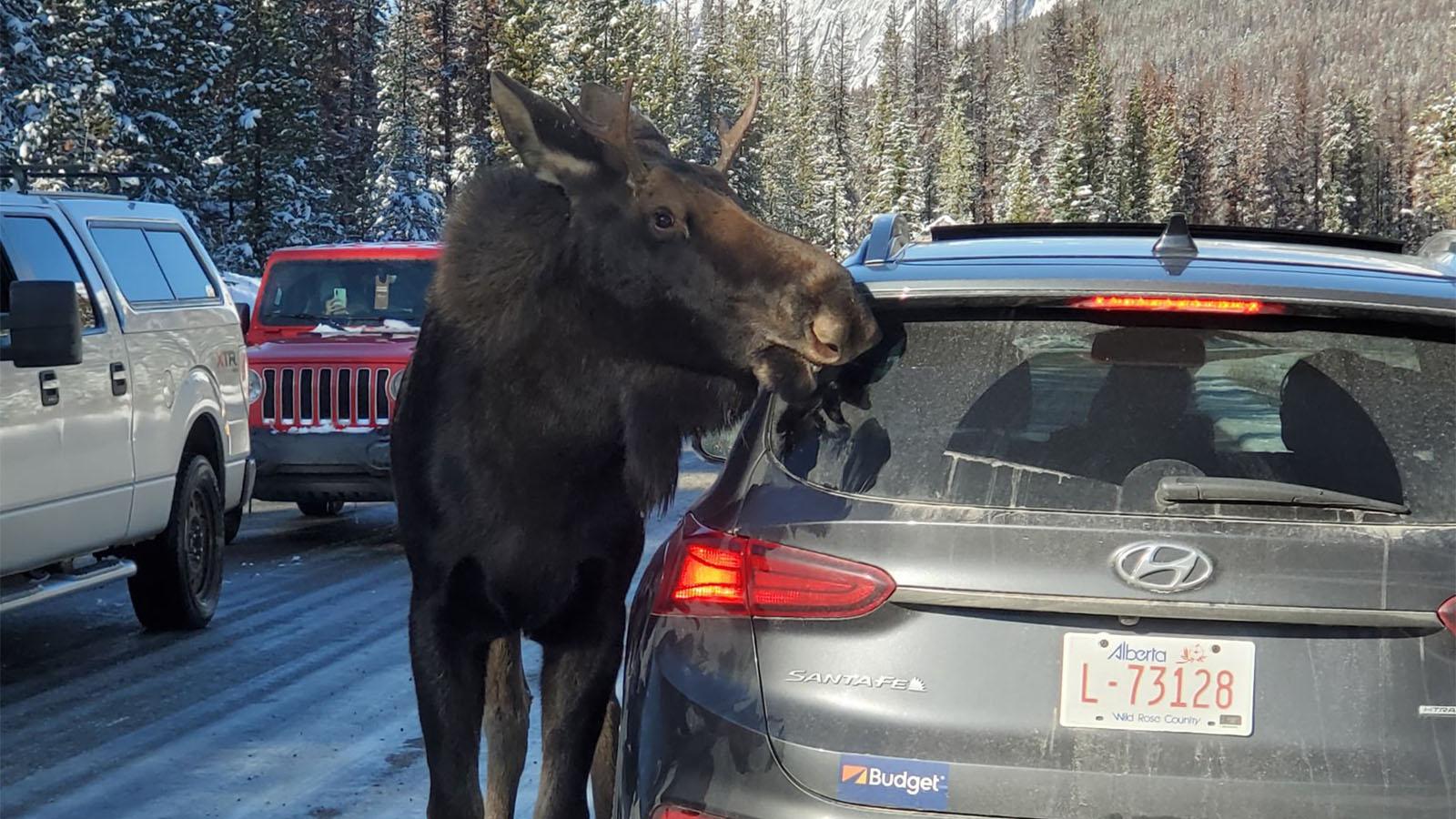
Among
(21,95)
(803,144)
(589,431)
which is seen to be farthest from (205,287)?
(803,144)

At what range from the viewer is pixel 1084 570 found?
10.2 ft

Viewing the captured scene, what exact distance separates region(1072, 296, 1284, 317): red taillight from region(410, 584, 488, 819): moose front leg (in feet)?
6.90

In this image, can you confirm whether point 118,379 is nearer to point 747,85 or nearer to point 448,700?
point 448,700

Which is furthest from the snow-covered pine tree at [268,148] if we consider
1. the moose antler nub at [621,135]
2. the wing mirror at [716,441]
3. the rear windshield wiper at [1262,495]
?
the rear windshield wiper at [1262,495]

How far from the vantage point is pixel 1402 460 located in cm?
327

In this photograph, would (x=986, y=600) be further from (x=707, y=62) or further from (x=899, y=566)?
(x=707, y=62)

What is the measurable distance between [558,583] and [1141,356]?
1874 millimetres

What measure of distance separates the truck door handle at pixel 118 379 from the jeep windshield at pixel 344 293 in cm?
507

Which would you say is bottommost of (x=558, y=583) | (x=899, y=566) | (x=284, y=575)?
(x=284, y=575)

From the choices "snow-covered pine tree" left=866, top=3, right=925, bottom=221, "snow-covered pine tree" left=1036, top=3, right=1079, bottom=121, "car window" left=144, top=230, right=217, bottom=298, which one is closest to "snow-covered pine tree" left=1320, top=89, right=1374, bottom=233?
"snow-covered pine tree" left=1036, top=3, right=1079, bottom=121

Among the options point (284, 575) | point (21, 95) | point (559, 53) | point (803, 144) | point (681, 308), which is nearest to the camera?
point (681, 308)

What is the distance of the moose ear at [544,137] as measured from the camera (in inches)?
167

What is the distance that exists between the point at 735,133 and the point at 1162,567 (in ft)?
7.87

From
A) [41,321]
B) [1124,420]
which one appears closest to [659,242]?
[1124,420]
